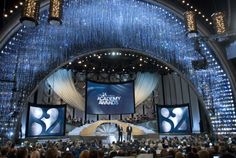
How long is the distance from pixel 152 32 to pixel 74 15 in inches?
155

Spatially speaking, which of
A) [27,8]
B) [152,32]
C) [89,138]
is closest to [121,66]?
[89,138]

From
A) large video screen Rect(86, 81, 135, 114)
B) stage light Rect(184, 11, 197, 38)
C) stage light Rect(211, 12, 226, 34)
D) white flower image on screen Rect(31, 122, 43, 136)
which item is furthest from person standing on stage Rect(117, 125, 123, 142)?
stage light Rect(211, 12, 226, 34)

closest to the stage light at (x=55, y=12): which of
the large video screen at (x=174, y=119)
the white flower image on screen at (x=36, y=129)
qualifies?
the white flower image on screen at (x=36, y=129)

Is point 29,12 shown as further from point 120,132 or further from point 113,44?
point 120,132

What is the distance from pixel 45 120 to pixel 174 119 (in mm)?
8457

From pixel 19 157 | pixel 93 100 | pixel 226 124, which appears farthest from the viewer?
pixel 93 100

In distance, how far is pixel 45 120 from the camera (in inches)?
520

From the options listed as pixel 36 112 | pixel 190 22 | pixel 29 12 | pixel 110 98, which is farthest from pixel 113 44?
pixel 29 12

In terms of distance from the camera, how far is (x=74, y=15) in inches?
442

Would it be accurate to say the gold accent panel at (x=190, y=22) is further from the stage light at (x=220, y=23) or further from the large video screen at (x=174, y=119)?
the large video screen at (x=174, y=119)

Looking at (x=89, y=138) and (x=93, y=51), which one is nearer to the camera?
(x=93, y=51)

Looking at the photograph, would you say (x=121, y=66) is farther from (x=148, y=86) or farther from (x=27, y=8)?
(x=27, y=8)

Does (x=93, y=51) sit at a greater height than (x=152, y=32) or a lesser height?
lesser

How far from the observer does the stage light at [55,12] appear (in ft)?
16.1
